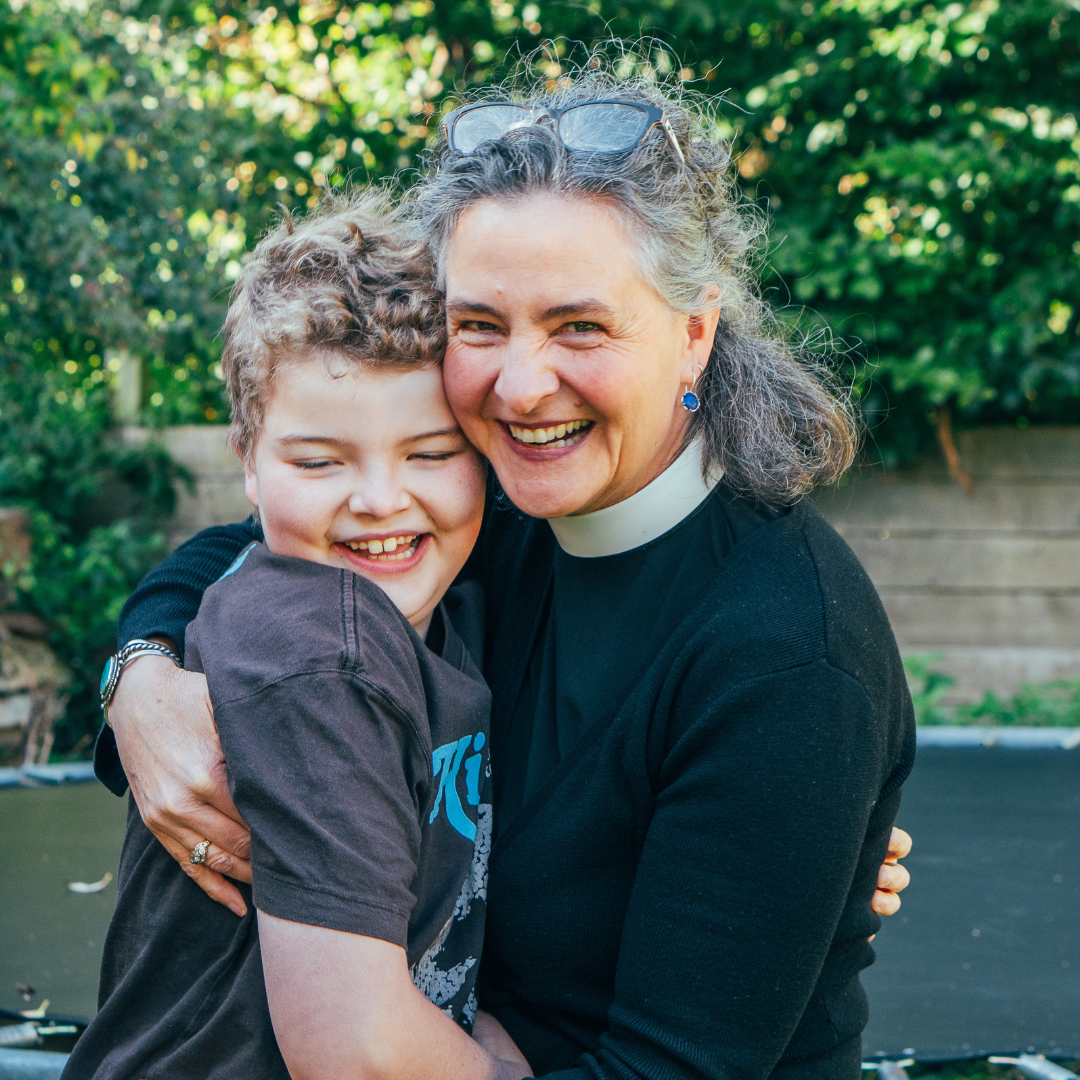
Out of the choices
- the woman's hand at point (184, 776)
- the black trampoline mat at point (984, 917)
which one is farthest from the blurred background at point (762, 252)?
the woman's hand at point (184, 776)

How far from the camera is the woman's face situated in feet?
3.16

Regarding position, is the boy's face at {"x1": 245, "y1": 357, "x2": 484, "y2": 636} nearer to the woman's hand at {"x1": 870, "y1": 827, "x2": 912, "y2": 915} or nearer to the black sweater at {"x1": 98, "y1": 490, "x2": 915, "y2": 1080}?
the black sweater at {"x1": 98, "y1": 490, "x2": 915, "y2": 1080}

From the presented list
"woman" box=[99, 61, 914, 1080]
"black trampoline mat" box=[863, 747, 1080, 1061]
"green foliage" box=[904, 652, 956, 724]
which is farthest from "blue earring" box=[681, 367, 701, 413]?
"green foliage" box=[904, 652, 956, 724]

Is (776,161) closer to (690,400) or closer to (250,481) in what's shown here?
(690,400)

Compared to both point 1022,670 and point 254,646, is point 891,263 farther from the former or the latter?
point 254,646

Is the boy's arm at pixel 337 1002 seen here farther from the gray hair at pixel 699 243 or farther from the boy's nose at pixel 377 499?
the gray hair at pixel 699 243

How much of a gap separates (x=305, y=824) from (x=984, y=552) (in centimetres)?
357

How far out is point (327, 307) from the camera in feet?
3.15

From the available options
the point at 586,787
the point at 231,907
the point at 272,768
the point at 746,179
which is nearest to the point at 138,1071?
the point at 231,907

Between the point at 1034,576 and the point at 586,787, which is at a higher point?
the point at 586,787

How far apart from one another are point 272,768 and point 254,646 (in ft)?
0.32

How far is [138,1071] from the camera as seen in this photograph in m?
0.90

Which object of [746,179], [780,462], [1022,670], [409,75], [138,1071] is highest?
[409,75]

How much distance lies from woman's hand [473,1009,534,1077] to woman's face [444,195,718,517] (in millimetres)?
479
